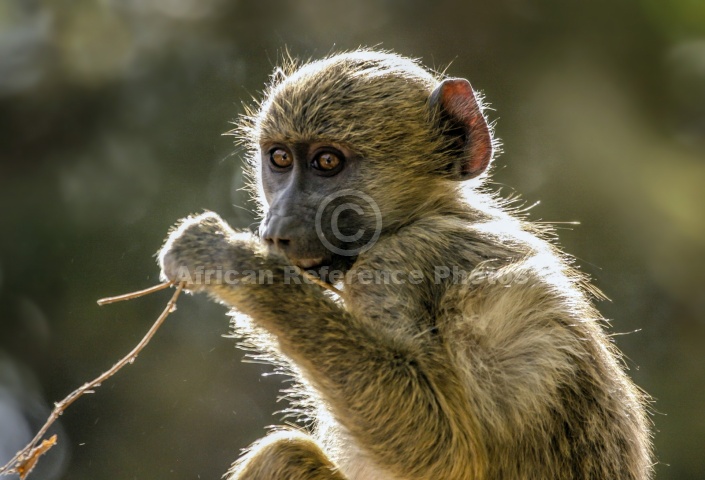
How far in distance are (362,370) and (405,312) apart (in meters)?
0.32

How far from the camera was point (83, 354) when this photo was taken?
8.49 m

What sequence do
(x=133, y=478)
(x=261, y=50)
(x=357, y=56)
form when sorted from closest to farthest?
1. (x=357, y=56)
2. (x=133, y=478)
3. (x=261, y=50)

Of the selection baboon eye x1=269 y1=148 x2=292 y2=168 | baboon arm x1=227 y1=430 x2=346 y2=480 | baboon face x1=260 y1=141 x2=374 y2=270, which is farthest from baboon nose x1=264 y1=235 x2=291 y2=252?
baboon arm x1=227 y1=430 x2=346 y2=480

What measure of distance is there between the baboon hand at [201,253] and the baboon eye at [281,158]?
2.81 ft

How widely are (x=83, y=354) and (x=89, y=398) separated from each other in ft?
1.40

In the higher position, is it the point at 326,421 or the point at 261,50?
the point at 261,50

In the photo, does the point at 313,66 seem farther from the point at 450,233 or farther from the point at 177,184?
the point at 177,184

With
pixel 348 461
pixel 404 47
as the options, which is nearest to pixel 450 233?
pixel 348 461

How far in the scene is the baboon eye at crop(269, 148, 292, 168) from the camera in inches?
183

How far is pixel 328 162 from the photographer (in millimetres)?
4492

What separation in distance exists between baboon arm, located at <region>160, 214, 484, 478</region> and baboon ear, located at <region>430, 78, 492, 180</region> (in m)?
1.19

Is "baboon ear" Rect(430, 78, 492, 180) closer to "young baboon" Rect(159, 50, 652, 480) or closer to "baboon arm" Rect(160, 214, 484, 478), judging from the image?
"young baboon" Rect(159, 50, 652, 480)

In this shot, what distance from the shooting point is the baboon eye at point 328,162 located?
4492 millimetres

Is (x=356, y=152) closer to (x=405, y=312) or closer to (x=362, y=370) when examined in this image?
(x=405, y=312)
